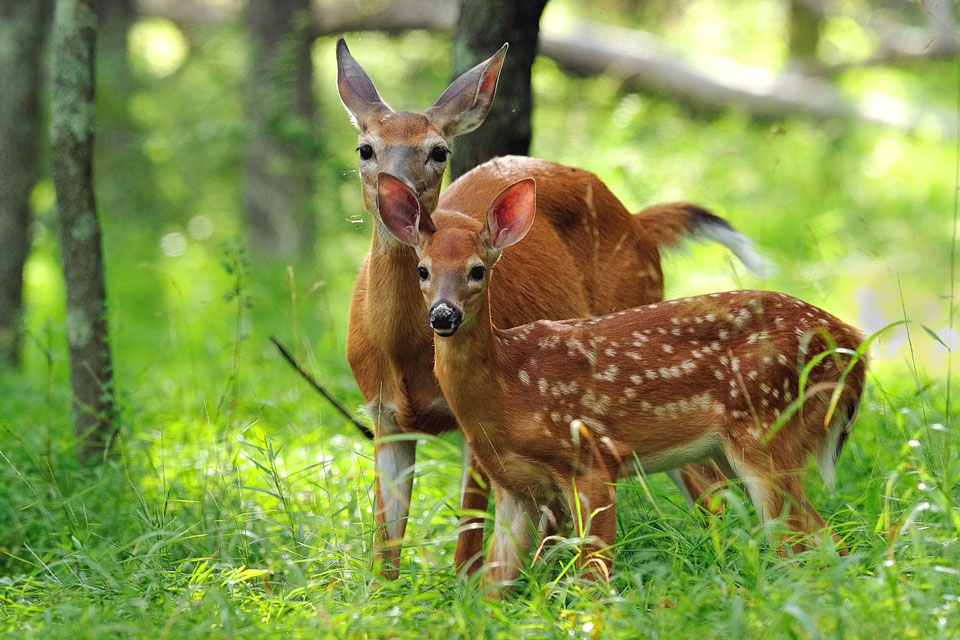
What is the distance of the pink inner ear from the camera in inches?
145

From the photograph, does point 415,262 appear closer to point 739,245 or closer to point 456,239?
point 456,239

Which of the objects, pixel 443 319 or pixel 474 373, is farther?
pixel 474 373

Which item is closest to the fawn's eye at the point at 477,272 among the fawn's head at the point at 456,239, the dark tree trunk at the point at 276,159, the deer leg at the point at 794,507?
the fawn's head at the point at 456,239

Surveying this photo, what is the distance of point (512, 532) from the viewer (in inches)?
144

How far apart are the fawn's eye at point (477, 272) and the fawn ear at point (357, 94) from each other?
97 centimetres

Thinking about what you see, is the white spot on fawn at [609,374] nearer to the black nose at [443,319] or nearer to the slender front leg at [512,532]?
the slender front leg at [512,532]

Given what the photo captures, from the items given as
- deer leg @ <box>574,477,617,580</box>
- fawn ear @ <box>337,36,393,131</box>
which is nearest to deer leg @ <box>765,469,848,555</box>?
deer leg @ <box>574,477,617,580</box>

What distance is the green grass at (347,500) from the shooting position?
116 inches

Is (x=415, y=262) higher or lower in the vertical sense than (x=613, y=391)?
higher

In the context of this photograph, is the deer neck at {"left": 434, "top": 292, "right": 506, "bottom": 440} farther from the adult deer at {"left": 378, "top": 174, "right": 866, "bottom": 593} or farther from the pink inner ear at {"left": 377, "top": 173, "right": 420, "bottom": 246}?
the pink inner ear at {"left": 377, "top": 173, "right": 420, "bottom": 246}

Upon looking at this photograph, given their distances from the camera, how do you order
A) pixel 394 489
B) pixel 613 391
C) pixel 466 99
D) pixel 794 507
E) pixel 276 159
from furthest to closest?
A: pixel 276 159 < pixel 466 99 < pixel 394 489 < pixel 613 391 < pixel 794 507

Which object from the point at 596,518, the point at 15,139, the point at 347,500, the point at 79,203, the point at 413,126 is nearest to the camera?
the point at 596,518

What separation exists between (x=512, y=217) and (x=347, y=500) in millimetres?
1498

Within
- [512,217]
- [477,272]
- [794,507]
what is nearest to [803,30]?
[512,217]
